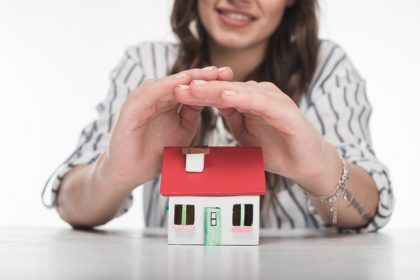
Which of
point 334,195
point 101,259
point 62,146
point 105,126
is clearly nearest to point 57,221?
point 62,146

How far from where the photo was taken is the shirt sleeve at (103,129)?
1601mm

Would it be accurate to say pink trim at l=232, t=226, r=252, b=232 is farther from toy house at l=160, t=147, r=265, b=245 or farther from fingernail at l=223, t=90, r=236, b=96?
fingernail at l=223, t=90, r=236, b=96

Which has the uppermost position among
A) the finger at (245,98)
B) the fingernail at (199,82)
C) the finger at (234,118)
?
the fingernail at (199,82)

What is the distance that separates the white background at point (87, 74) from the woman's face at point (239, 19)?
2.11 m

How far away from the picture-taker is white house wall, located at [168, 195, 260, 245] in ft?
3.33

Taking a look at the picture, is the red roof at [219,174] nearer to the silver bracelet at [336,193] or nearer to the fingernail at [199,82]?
the fingernail at [199,82]

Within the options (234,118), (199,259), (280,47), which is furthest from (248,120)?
(280,47)

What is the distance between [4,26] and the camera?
394cm

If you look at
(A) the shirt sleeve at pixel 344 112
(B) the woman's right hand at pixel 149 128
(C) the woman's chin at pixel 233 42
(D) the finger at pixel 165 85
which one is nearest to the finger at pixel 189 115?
(B) the woman's right hand at pixel 149 128

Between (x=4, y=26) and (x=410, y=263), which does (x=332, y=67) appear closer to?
(x=410, y=263)

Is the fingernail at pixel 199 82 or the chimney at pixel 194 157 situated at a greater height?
the fingernail at pixel 199 82

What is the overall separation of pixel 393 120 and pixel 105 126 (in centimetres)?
252

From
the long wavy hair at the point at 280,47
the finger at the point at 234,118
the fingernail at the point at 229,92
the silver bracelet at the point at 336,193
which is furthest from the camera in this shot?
the long wavy hair at the point at 280,47

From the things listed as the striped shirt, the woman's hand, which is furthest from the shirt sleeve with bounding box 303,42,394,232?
the woman's hand
